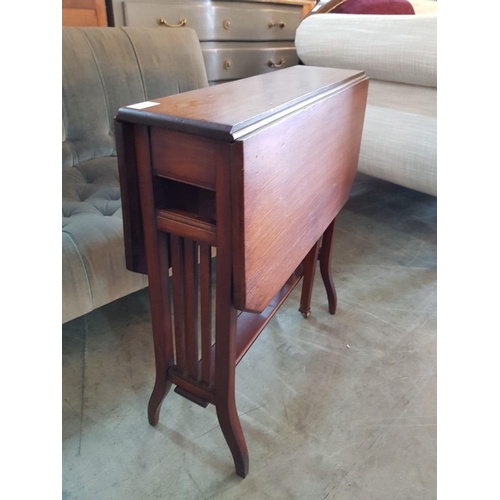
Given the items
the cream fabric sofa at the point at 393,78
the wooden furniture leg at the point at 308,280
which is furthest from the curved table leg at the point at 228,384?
the cream fabric sofa at the point at 393,78

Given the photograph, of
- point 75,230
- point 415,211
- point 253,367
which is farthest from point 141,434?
point 415,211

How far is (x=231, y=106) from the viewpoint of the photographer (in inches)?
32.1

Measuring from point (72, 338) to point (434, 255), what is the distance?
1583 millimetres

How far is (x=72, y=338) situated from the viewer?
1.50 meters

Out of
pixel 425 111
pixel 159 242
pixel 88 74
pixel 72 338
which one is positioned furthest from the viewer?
pixel 425 111

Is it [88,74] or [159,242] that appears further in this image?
[88,74]

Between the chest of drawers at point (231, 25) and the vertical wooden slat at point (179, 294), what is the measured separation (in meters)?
1.60

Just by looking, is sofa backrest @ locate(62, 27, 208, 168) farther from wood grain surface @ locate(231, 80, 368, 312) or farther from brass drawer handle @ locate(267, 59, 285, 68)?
brass drawer handle @ locate(267, 59, 285, 68)

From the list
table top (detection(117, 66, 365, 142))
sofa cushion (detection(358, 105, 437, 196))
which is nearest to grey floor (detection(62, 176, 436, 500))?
sofa cushion (detection(358, 105, 437, 196))

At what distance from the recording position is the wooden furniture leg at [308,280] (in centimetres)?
147

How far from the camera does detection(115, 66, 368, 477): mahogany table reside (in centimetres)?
76

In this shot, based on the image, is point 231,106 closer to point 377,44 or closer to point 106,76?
point 106,76

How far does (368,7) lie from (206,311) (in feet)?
6.77

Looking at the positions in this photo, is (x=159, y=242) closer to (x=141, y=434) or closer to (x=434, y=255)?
(x=141, y=434)
